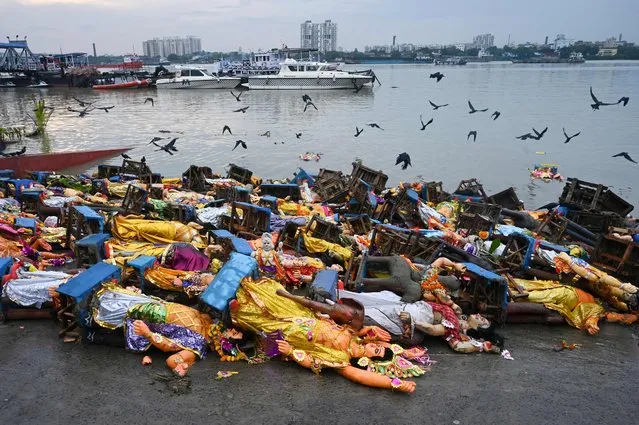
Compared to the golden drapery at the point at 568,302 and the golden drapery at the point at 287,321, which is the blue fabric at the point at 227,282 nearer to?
the golden drapery at the point at 287,321

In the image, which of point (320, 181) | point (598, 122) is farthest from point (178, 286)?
point (598, 122)

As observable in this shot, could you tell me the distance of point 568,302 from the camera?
6.02m

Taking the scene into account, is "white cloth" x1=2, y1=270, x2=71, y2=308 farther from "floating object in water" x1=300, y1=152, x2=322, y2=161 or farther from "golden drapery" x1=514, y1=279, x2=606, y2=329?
"floating object in water" x1=300, y1=152, x2=322, y2=161

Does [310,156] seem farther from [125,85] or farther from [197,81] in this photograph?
[125,85]

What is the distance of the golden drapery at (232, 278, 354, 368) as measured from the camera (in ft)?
15.4

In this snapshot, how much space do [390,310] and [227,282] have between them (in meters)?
1.89

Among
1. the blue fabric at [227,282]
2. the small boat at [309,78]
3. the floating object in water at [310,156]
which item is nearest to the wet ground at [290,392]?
the blue fabric at [227,282]

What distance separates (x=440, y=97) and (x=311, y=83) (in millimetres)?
12784

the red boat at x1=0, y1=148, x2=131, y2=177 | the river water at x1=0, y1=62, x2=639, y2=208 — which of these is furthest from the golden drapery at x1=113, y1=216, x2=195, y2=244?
the river water at x1=0, y1=62, x2=639, y2=208

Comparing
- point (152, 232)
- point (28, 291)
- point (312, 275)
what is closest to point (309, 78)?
point (152, 232)

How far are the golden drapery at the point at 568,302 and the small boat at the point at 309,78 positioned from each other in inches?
1614

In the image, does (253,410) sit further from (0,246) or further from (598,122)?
(598,122)

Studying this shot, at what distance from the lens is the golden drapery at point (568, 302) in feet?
19.6

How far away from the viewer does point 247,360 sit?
484 cm
